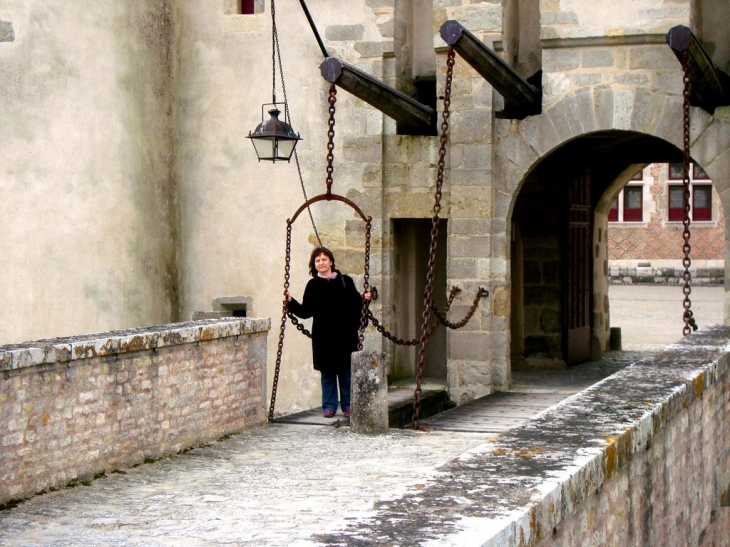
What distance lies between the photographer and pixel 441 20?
10.9m

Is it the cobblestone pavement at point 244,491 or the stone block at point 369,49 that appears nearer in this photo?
the cobblestone pavement at point 244,491

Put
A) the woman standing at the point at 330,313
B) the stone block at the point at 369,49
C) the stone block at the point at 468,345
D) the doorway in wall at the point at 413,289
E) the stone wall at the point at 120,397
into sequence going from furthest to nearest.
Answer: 1. the doorway in wall at the point at 413,289
2. the stone block at the point at 369,49
3. the stone block at the point at 468,345
4. the woman standing at the point at 330,313
5. the stone wall at the point at 120,397

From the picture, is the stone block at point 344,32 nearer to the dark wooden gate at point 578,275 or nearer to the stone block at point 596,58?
the stone block at point 596,58

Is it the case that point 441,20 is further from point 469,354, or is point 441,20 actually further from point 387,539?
point 387,539

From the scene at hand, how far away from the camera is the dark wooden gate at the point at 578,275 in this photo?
1373cm

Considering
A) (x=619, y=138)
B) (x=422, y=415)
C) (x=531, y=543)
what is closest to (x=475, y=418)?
(x=422, y=415)

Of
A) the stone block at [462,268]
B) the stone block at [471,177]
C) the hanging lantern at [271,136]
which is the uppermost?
the hanging lantern at [271,136]

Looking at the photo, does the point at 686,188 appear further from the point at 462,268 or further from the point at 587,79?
the point at 462,268

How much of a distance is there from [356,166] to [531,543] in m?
8.03

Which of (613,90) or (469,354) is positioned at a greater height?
(613,90)

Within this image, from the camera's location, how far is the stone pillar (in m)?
8.37

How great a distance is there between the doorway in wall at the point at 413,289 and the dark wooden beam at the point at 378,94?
1.11 meters

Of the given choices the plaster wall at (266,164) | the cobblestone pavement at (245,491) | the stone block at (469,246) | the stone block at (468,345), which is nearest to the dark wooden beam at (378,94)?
the plaster wall at (266,164)

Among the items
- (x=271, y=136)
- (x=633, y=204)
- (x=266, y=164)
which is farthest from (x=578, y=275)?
(x=633, y=204)
